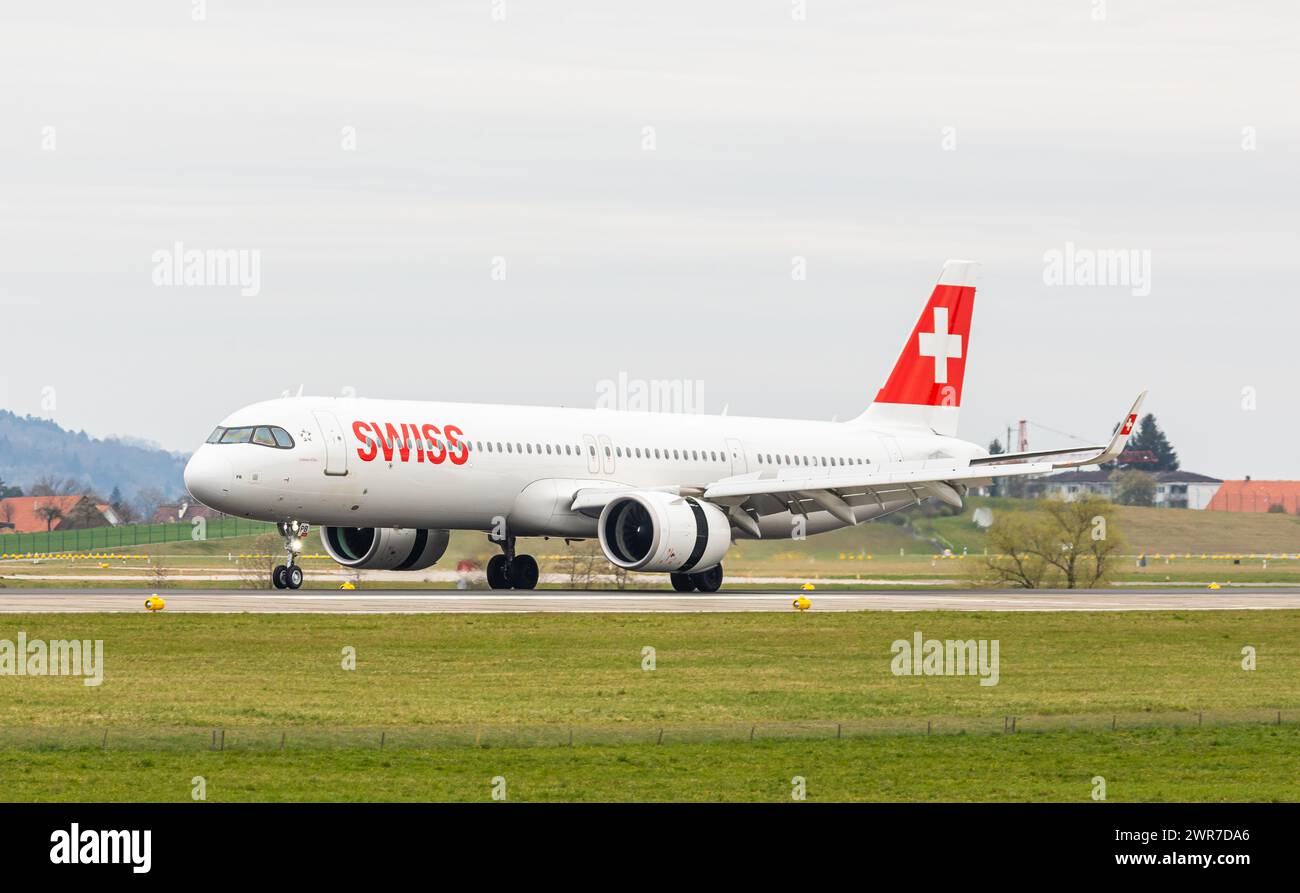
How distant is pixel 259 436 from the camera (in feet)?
161

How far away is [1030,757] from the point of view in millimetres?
22812

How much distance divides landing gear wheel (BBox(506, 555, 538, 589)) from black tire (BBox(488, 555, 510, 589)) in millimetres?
164

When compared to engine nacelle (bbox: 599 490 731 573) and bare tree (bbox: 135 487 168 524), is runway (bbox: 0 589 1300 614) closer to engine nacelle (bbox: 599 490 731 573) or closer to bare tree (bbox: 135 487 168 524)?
engine nacelle (bbox: 599 490 731 573)

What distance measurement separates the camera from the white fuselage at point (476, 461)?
49.0m

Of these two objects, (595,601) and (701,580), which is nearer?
(595,601)

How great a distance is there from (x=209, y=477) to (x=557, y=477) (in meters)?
10.3

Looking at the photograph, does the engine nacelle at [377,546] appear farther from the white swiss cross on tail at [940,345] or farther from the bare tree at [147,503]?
the bare tree at [147,503]

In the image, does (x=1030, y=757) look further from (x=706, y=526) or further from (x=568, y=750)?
(x=706, y=526)

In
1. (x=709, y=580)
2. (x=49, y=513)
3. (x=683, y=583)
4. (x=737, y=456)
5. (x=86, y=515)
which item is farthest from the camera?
(x=49, y=513)

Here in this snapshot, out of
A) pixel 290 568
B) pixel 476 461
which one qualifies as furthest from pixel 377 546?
pixel 290 568

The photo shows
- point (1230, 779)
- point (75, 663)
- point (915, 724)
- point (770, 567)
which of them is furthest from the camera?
point (770, 567)

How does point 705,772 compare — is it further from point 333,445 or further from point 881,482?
point 881,482

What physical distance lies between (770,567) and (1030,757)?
44.8 metres
